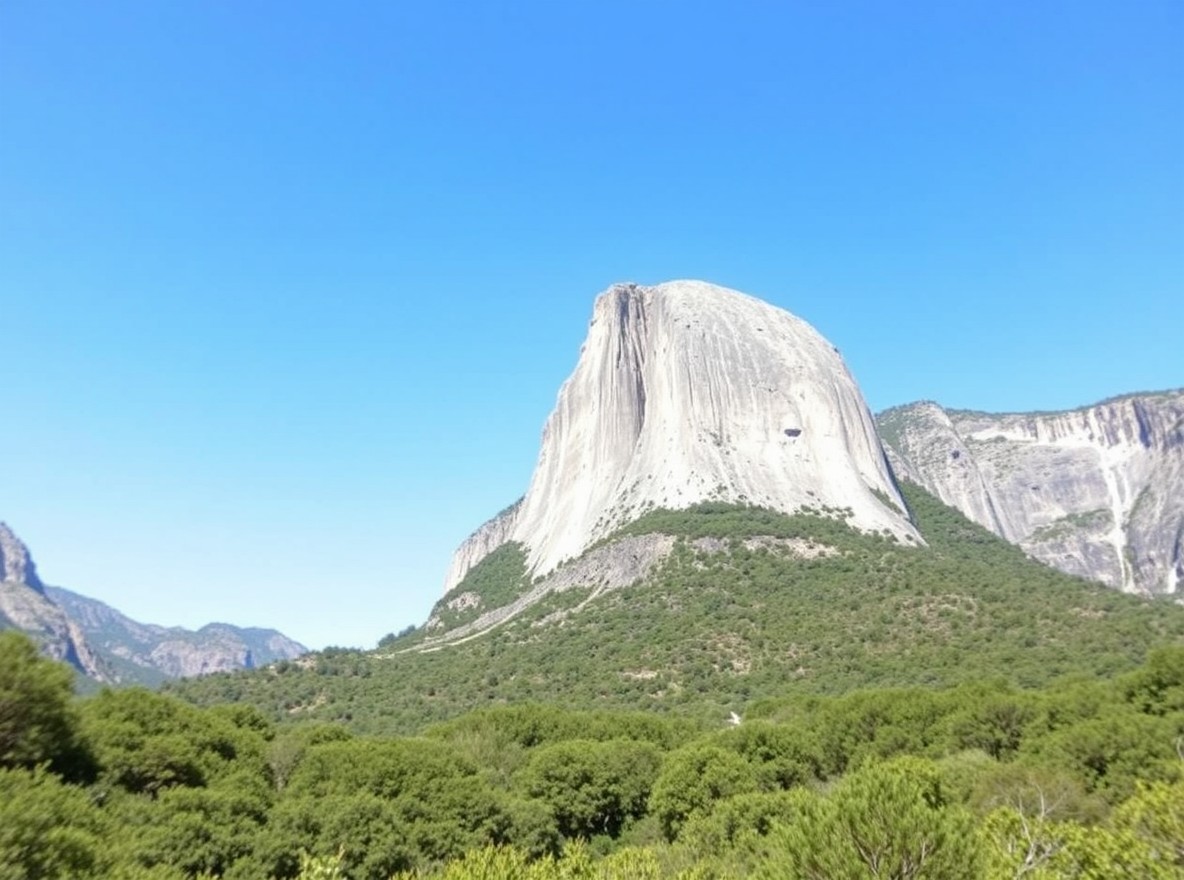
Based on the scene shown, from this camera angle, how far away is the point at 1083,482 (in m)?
186

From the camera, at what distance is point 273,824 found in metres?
24.2

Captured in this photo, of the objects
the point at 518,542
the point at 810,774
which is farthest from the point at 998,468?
the point at 810,774

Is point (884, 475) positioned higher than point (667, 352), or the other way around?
point (667, 352)

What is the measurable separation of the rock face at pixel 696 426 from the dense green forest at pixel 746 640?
39.4 feet

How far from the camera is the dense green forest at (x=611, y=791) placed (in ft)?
48.0

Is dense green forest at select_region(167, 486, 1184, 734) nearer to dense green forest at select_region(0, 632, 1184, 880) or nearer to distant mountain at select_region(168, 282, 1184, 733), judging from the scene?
distant mountain at select_region(168, 282, 1184, 733)

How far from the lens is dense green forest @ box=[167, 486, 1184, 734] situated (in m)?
55.8

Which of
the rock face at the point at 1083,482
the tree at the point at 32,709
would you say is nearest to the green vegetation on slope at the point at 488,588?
the tree at the point at 32,709

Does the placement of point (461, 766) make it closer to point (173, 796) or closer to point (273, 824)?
point (273, 824)

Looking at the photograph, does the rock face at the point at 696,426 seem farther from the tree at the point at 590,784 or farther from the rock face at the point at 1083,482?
the tree at the point at 590,784

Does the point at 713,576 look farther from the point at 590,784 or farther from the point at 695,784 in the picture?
the point at 695,784

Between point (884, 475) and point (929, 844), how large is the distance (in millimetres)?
104674

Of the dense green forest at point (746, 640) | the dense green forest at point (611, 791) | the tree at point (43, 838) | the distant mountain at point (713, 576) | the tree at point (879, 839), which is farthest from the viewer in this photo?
the distant mountain at point (713, 576)

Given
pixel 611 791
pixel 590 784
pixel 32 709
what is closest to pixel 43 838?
pixel 32 709
